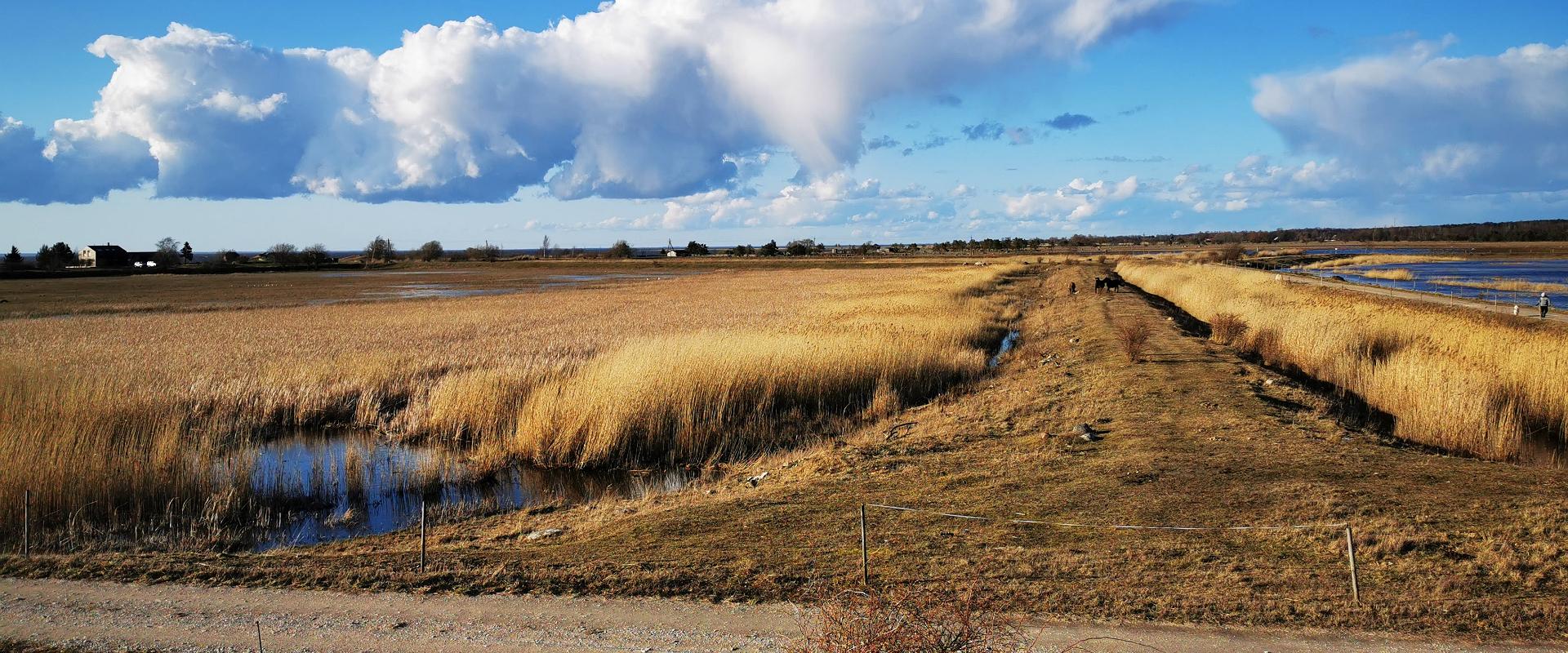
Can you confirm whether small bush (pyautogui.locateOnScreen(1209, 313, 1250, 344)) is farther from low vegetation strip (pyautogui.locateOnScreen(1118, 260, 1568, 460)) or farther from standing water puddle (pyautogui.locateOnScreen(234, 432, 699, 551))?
standing water puddle (pyautogui.locateOnScreen(234, 432, 699, 551))

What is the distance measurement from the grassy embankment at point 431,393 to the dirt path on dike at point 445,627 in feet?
15.9

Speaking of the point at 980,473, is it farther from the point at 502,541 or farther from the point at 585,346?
the point at 585,346

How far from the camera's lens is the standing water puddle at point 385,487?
1248cm

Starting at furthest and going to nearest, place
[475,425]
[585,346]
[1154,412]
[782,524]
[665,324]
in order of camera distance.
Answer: [665,324]
[585,346]
[475,425]
[1154,412]
[782,524]

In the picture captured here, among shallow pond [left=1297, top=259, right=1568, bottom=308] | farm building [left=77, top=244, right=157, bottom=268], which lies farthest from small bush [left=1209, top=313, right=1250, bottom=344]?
farm building [left=77, top=244, right=157, bottom=268]

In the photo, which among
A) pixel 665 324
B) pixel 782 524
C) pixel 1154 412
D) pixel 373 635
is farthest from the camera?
pixel 665 324

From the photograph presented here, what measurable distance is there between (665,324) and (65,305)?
42.2 m

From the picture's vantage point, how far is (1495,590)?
7.43 metres

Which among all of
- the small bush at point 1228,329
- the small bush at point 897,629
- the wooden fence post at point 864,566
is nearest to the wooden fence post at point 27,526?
the wooden fence post at point 864,566

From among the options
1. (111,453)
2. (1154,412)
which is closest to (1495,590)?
(1154,412)

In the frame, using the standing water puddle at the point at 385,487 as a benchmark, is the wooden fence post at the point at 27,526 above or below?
above

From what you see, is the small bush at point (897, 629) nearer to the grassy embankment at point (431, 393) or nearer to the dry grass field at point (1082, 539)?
the dry grass field at point (1082, 539)

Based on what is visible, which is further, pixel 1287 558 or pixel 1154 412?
pixel 1154 412

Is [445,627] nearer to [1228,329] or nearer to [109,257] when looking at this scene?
[1228,329]
